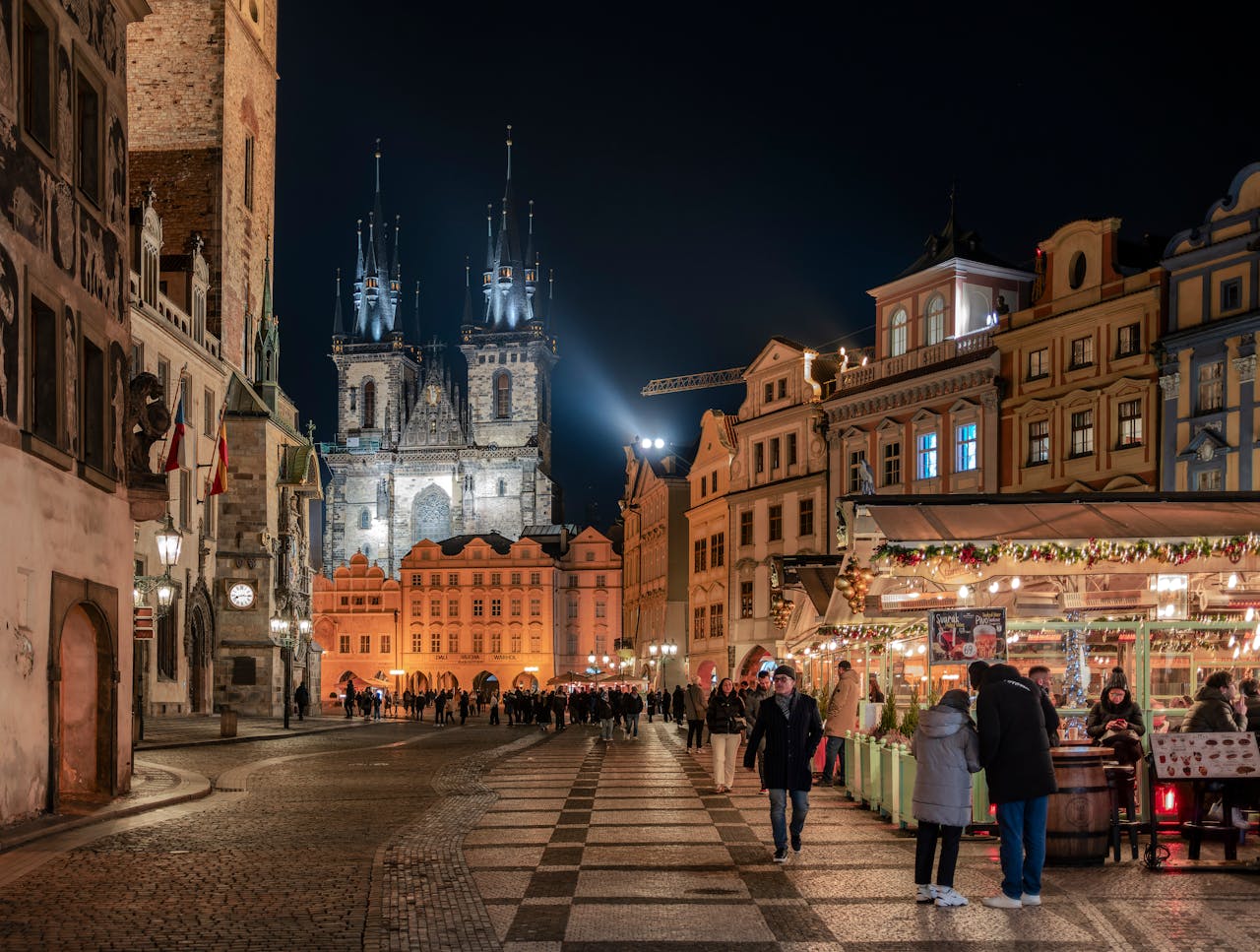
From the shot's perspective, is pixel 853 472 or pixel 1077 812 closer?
pixel 1077 812

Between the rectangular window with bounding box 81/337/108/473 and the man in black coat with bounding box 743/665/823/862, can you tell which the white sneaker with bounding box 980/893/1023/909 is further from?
the rectangular window with bounding box 81/337/108/473

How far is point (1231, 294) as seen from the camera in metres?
35.7

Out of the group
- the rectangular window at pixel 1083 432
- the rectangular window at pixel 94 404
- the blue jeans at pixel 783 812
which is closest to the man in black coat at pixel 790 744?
the blue jeans at pixel 783 812

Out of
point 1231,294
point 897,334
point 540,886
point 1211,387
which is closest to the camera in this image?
point 540,886

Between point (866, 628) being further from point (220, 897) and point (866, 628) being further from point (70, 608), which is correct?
point (220, 897)

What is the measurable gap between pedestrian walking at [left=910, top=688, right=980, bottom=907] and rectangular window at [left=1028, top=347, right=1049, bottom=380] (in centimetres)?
3070

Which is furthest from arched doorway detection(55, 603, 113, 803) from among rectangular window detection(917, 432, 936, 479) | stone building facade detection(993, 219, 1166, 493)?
rectangular window detection(917, 432, 936, 479)

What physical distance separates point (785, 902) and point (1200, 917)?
102 inches

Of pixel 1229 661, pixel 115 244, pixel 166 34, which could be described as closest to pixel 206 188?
pixel 166 34

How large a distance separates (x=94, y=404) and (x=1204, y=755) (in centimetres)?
1271

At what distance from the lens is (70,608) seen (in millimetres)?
18156

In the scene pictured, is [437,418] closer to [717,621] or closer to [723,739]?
[717,621]

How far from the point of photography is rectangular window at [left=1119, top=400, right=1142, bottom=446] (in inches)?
1486

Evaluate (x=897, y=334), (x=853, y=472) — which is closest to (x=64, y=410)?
(x=897, y=334)
